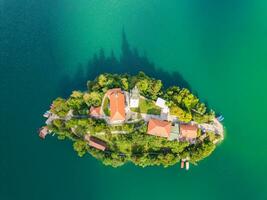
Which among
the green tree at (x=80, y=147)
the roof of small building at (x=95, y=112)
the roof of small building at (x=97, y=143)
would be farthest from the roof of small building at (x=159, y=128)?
the green tree at (x=80, y=147)

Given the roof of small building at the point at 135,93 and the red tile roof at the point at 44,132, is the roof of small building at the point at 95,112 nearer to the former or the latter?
the roof of small building at the point at 135,93

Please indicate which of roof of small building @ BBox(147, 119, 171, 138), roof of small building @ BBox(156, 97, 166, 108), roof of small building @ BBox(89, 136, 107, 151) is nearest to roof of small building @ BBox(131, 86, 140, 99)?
roof of small building @ BBox(156, 97, 166, 108)

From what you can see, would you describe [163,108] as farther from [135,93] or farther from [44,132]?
[44,132]

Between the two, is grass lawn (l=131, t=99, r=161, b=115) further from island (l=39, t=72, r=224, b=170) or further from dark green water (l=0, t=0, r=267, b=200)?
dark green water (l=0, t=0, r=267, b=200)

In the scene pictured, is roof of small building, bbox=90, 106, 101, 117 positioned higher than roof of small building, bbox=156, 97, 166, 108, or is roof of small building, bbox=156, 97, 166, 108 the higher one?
roof of small building, bbox=156, 97, 166, 108

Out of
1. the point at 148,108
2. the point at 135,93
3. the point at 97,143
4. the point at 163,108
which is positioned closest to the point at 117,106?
the point at 135,93
